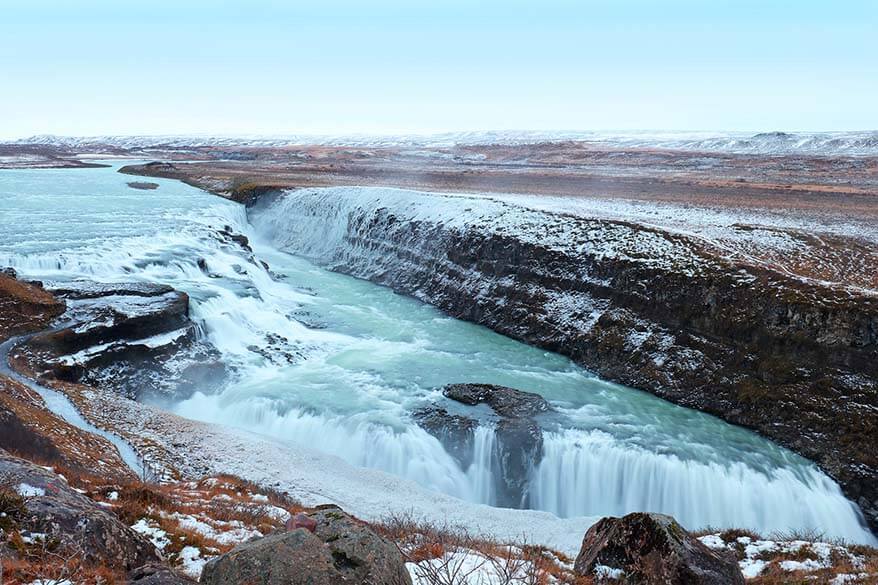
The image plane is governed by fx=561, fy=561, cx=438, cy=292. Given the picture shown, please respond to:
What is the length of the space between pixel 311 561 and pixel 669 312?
22.3 metres

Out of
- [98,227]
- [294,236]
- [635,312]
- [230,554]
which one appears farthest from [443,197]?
[230,554]

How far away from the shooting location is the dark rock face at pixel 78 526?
6637 mm

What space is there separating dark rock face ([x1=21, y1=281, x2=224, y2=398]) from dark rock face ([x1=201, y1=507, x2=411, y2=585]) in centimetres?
1598

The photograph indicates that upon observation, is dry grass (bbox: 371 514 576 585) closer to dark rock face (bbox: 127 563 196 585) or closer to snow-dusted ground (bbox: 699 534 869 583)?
dark rock face (bbox: 127 563 196 585)

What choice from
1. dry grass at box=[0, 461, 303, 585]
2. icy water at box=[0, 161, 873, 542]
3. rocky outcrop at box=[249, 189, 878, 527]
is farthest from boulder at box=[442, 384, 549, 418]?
dry grass at box=[0, 461, 303, 585]

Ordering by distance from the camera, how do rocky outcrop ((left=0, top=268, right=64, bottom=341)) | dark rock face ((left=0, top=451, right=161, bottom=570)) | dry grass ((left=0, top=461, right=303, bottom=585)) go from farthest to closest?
rocky outcrop ((left=0, top=268, right=64, bottom=341)), dark rock face ((left=0, top=451, right=161, bottom=570)), dry grass ((left=0, top=461, right=303, bottom=585))

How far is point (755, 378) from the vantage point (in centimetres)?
2108

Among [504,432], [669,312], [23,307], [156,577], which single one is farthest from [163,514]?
[669,312]

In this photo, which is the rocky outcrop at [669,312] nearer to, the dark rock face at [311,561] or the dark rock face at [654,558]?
the dark rock face at [654,558]

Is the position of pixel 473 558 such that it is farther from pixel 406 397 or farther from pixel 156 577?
pixel 406 397

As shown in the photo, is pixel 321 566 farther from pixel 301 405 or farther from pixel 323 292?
pixel 323 292

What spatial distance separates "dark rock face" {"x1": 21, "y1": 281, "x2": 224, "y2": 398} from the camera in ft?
62.6

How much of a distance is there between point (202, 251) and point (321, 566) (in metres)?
33.2

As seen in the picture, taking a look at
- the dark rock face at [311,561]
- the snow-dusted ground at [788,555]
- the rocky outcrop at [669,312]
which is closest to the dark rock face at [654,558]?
the snow-dusted ground at [788,555]
